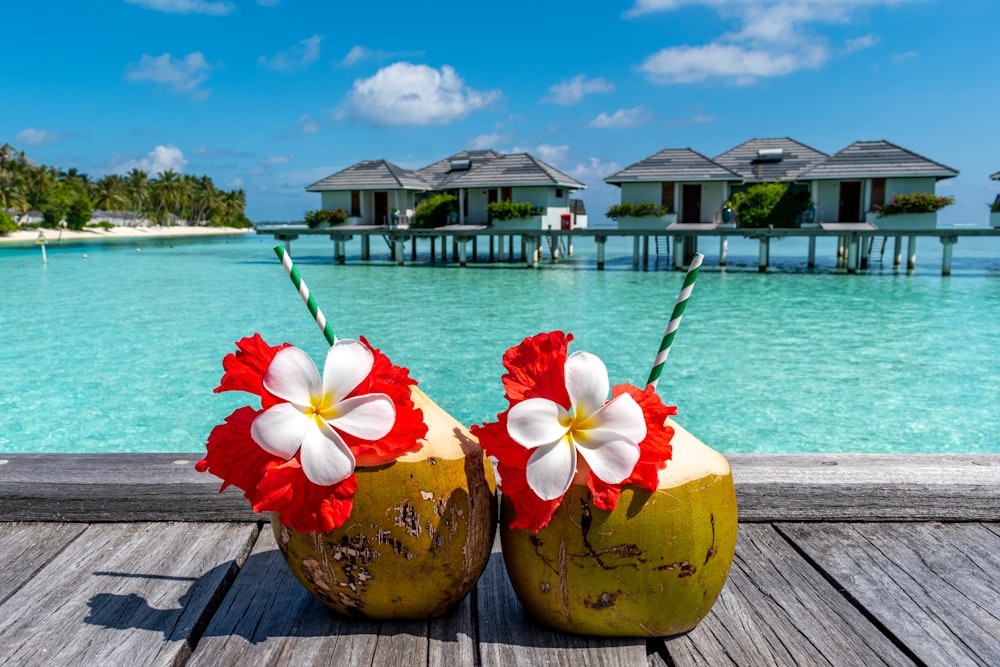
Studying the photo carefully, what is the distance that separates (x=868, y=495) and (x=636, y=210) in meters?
29.2

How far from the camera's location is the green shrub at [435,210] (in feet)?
115

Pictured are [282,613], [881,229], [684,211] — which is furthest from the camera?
[684,211]

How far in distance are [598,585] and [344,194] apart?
36.4 meters

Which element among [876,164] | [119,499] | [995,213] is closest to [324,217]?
[876,164]

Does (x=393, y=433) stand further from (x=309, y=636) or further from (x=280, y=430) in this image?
(x=309, y=636)

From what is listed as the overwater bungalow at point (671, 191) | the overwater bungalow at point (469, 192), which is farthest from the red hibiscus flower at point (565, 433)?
the overwater bungalow at point (469, 192)

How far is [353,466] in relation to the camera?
1566 mm

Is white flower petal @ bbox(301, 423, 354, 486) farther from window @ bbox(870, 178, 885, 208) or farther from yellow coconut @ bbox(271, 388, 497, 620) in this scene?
window @ bbox(870, 178, 885, 208)

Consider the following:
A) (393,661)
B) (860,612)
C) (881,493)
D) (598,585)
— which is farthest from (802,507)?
(393,661)

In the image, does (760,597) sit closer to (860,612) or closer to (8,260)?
(860,612)

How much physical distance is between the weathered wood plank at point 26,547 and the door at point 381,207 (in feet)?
115

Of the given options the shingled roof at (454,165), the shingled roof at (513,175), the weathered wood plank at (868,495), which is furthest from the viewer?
the shingled roof at (454,165)

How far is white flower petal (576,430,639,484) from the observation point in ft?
5.09

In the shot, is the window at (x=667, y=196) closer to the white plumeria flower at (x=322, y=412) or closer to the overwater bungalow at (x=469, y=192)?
the overwater bungalow at (x=469, y=192)
